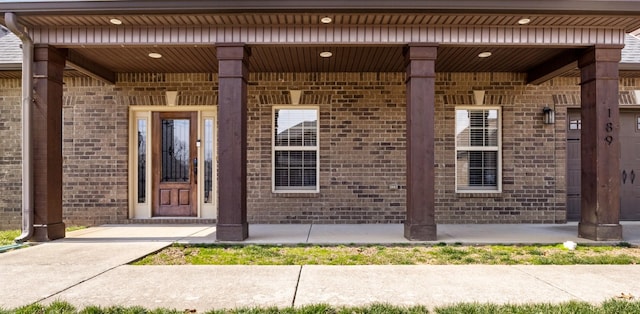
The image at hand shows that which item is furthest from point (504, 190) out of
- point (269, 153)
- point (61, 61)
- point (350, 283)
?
point (61, 61)

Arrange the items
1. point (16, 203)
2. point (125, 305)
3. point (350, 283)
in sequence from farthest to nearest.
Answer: point (16, 203)
point (350, 283)
point (125, 305)

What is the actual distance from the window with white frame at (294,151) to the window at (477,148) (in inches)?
117

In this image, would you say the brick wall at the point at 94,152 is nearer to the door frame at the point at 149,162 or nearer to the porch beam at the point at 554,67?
the door frame at the point at 149,162

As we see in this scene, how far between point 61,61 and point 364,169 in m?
5.64

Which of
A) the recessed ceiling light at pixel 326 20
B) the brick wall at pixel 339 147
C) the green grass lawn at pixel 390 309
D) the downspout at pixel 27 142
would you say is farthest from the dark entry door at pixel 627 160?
the downspout at pixel 27 142

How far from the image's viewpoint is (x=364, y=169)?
847cm

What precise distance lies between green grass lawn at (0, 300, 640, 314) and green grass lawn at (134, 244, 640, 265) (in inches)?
66.6

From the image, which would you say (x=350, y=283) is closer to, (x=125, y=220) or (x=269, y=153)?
(x=269, y=153)

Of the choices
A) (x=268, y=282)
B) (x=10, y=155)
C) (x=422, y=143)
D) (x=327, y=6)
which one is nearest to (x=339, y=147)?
(x=422, y=143)

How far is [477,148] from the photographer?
858cm

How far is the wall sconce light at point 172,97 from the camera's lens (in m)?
8.48

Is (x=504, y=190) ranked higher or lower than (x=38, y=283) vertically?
higher

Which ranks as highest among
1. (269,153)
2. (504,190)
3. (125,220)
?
(269,153)

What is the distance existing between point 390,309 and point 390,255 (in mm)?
2242
